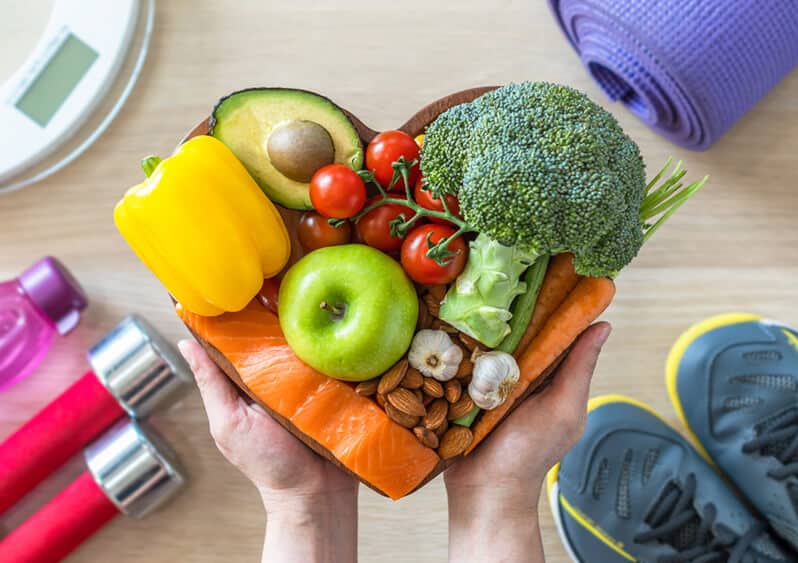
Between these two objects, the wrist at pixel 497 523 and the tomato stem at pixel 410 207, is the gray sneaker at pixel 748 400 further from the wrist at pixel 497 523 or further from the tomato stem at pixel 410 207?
the tomato stem at pixel 410 207

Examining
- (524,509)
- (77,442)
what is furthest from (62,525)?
(524,509)

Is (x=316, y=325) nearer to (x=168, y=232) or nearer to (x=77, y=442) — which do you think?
(x=168, y=232)

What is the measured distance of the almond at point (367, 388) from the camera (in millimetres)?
826

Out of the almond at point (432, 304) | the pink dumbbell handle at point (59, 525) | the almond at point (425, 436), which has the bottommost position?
the pink dumbbell handle at point (59, 525)

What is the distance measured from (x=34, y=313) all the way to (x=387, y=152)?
2.18 ft

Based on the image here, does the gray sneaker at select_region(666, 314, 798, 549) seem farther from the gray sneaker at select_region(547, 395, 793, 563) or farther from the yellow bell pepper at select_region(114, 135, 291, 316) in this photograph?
the yellow bell pepper at select_region(114, 135, 291, 316)

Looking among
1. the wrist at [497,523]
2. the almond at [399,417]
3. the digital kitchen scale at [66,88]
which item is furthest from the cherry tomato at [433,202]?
the digital kitchen scale at [66,88]

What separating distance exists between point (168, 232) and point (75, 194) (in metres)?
0.49

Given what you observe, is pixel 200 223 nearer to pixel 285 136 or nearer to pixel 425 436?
pixel 285 136

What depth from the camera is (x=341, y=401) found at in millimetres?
826

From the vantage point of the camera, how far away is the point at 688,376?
46.7 inches

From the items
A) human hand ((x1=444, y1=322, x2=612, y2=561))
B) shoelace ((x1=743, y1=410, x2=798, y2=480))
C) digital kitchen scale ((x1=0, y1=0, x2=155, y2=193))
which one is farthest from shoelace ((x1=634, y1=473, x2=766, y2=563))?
digital kitchen scale ((x1=0, y1=0, x2=155, y2=193))

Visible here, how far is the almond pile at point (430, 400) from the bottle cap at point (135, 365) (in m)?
0.42

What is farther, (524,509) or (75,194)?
(75,194)
